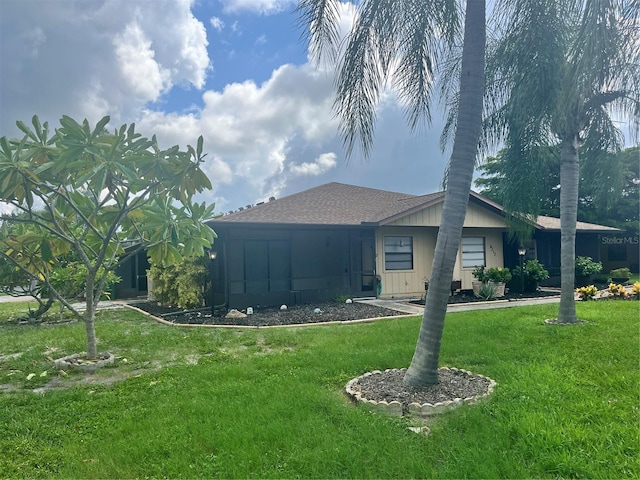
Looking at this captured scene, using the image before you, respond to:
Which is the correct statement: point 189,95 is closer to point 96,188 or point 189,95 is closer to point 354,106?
point 96,188

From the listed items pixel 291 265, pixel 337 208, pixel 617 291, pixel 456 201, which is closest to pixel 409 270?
pixel 337 208

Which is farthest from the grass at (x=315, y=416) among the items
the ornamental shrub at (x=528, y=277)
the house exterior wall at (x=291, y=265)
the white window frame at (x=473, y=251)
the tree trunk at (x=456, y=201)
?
the white window frame at (x=473, y=251)

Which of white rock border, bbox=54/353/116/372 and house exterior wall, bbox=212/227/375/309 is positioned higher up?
house exterior wall, bbox=212/227/375/309

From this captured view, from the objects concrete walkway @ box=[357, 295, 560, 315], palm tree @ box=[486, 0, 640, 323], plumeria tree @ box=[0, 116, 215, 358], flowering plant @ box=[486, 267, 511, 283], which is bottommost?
concrete walkway @ box=[357, 295, 560, 315]

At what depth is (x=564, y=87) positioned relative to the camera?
16.4ft

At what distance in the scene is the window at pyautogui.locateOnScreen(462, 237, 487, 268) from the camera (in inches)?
595

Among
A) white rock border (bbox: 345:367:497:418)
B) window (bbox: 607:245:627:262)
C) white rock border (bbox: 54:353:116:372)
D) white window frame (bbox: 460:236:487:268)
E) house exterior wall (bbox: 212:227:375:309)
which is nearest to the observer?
white rock border (bbox: 345:367:497:418)

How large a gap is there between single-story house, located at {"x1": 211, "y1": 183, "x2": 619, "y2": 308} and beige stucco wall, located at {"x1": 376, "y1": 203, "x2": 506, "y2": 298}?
3 cm

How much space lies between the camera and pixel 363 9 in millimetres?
4641

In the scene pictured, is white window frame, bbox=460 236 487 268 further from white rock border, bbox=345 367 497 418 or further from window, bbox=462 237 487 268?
white rock border, bbox=345 367 497 418

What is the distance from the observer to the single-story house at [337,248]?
1222 centimetres

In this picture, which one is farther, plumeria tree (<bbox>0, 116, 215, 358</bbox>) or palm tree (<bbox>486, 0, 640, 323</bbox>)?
plumeria tree (<bbox>0, 116, 215, 358</bbox>)

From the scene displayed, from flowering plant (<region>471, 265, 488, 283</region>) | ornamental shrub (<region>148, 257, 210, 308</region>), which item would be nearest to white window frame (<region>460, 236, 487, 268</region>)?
flowering plant (<region>471, 265, 488, 283</region>)

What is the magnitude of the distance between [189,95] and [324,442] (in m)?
9.73
